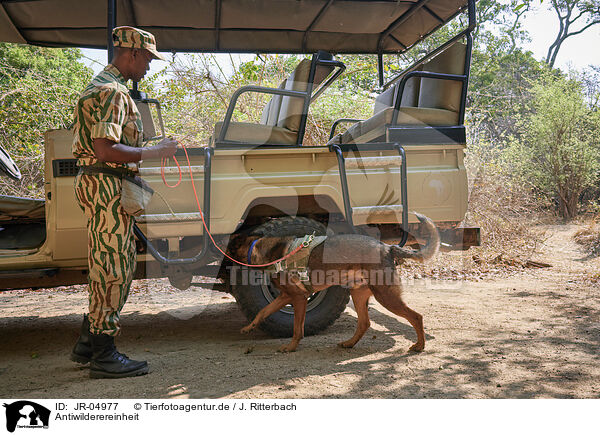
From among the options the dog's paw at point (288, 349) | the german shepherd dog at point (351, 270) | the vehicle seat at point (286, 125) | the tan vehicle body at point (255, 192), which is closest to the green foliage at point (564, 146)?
the tan vehicle body at point (255, 192)

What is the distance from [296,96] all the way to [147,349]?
2.37 metres

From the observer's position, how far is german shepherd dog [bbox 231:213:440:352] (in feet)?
11.5

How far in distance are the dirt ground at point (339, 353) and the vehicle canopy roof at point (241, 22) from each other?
2937 mm

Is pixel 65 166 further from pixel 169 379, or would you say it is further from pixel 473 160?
pixel 473 160

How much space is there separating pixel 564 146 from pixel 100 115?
1342 centimetres

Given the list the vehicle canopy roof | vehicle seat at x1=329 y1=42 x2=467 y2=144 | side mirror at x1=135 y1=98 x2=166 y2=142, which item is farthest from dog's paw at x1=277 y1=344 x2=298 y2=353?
the vehicle canopy roof

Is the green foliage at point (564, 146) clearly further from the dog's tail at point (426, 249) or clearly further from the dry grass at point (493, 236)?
the dog's tail at point (426, 249)

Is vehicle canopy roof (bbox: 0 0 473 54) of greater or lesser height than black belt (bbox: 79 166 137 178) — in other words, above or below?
above

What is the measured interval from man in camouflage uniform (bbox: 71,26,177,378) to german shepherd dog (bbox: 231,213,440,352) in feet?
3.39

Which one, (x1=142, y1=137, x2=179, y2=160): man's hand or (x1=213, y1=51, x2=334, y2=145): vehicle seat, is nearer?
(x1=142, y1=137, x2=179, y2=160): man's hand

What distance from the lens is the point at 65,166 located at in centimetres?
350

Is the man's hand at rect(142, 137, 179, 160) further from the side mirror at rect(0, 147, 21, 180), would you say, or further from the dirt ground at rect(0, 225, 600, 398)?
the side mirror at rect(0, 147, 21, 180)

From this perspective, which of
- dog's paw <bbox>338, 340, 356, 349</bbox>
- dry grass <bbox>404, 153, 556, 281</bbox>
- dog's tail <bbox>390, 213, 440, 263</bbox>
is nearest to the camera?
dog's tail <bbox>390, 213, 440, 263</bbox>
